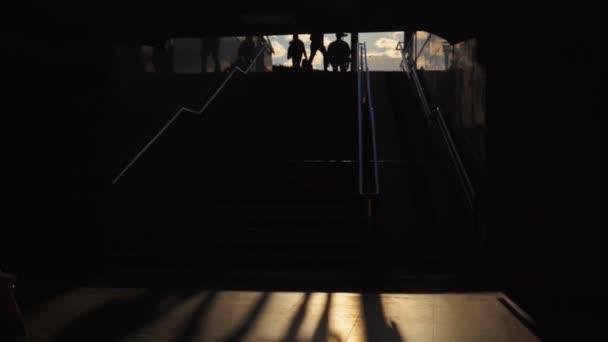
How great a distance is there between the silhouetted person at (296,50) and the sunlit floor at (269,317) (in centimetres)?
838

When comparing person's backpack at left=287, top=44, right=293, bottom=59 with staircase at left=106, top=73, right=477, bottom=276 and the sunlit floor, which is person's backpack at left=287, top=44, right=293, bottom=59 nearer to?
staircase at left=106, top=73, right=477, bottom=276

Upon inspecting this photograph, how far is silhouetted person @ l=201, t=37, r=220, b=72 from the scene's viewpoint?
1165cm

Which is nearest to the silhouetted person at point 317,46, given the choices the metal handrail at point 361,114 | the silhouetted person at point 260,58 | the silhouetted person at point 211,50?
the metal handrail at point 361,114

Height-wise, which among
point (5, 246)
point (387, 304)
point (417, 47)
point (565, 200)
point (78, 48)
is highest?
point (417, 47)

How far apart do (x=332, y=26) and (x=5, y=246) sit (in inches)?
171

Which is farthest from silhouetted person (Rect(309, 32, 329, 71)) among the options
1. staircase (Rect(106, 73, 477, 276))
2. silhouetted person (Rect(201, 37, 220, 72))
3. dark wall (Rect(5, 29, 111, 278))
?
dark wall (Rect(5, 29, 111, 278))

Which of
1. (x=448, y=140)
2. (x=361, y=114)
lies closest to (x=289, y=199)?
(x=361, y=114)

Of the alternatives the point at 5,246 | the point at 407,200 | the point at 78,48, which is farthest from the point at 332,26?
the point at 5,246

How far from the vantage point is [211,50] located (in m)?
12.1

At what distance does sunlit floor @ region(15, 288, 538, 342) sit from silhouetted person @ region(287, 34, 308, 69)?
8378 mm

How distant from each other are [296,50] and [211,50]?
1.89 metres

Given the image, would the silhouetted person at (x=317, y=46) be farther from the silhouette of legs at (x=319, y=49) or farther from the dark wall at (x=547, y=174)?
the dark wall at (x=547, y=174)

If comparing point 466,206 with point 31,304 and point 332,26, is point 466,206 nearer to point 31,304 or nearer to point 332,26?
point 332,26

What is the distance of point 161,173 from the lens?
7359mm
